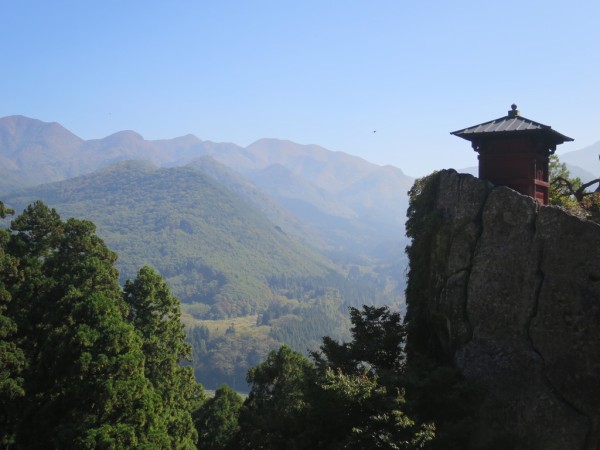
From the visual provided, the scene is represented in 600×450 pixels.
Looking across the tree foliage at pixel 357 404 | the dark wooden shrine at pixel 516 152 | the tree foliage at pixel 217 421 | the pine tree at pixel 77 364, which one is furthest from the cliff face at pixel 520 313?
the tree foliage at pixel 217 421

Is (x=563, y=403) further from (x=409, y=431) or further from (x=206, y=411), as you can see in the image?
(x=206, y=411)

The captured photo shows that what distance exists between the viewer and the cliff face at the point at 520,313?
1762 centimetres

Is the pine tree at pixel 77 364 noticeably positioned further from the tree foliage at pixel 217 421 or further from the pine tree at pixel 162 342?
the tree foliage at pixel 217 421

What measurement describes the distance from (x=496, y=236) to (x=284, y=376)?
2212 centimetres

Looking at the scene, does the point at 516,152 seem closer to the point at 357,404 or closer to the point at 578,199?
the point at 578,199

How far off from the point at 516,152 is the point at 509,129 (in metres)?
1.03

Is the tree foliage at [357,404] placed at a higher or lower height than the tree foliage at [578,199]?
lower

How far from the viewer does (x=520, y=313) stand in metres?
19.3

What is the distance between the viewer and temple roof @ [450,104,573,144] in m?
22.3

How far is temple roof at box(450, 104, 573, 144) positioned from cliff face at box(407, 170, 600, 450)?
207 centimetres

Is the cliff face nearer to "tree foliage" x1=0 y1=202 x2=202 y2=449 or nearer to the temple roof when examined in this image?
the temple roof

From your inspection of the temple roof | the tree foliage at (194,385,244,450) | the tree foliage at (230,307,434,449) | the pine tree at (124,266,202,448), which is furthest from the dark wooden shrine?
the tree foliage at (194,385,244,450)

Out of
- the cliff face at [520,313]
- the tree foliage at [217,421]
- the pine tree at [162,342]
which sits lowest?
the tree foliage at [217,421]

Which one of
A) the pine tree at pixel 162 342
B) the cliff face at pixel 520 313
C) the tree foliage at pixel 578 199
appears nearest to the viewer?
the cliff face at pixel 520 313
